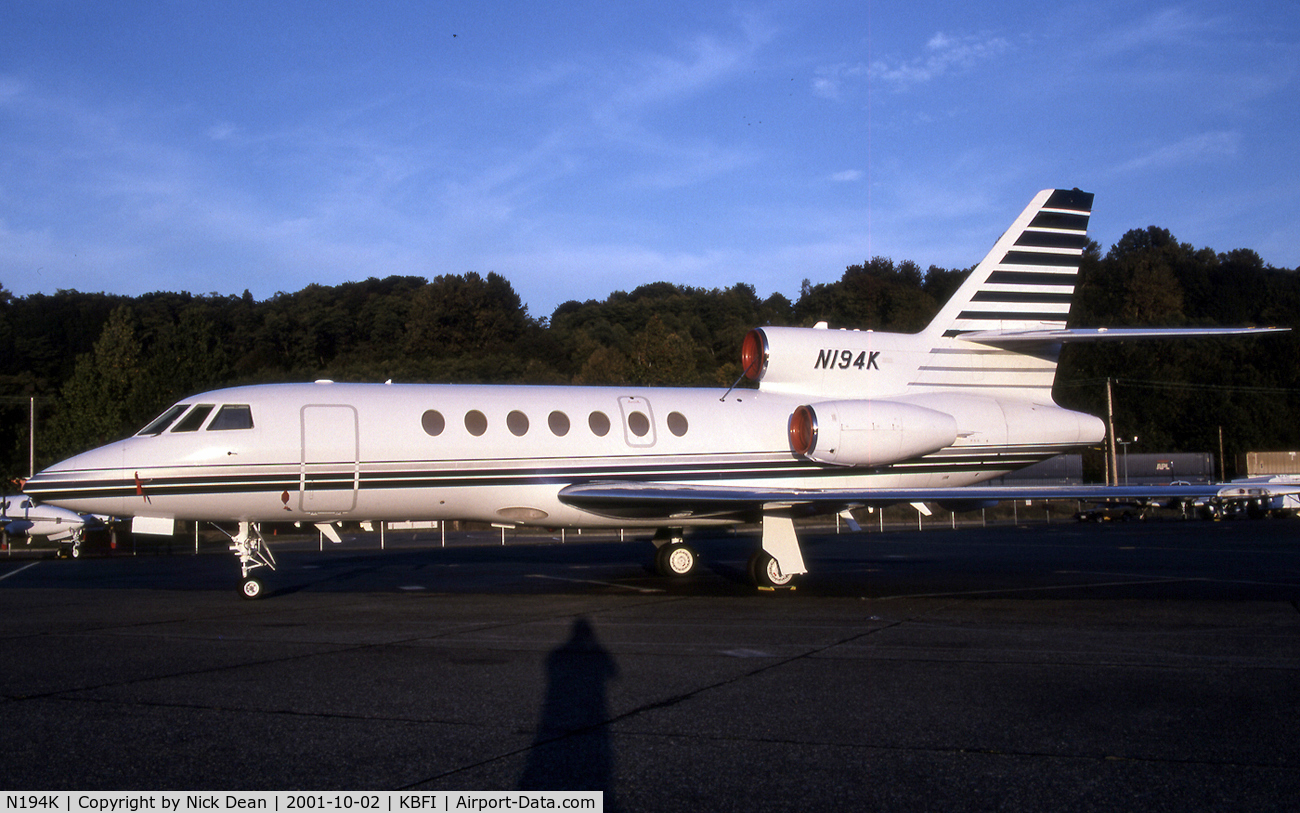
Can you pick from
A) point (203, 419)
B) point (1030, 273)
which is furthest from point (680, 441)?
point (203, 419)

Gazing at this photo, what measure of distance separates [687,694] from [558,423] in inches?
340

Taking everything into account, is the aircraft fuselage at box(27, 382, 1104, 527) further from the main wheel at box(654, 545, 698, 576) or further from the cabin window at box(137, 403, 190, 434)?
the main wheel at box(654, 545, 698, 576)

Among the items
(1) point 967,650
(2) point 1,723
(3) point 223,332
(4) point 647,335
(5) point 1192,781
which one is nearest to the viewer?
(5) point 1192,781

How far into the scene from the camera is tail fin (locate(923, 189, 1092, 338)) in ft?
55.5

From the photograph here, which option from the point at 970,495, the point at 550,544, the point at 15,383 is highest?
the point at 15,383

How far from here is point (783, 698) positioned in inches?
280

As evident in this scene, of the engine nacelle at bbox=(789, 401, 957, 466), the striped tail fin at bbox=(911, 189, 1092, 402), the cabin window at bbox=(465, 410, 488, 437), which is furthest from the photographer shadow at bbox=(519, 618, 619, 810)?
the striped tail fin at bbox=(911, 189, 1092, 402)

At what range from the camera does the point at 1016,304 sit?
17.0 metres

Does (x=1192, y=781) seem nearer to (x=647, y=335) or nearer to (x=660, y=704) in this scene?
(x=660, y=704)

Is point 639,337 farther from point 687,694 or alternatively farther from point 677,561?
point 687,694

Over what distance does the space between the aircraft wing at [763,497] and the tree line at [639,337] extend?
3576 centimetres

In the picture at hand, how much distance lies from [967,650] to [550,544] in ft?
78.0

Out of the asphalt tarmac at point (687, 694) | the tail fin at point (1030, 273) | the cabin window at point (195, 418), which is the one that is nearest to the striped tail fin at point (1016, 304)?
the tail fin at point (1030, 273)

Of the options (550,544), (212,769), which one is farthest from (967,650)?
(550,544)
